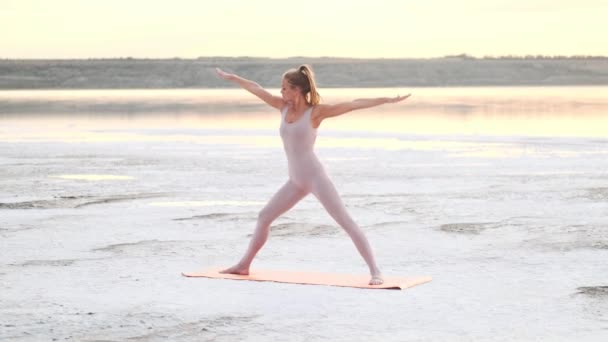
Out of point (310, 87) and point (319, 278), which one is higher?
point (310, 87)

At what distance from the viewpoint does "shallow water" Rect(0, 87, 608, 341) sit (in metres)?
7.30

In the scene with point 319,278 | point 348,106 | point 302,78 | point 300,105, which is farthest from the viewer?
point 319,278

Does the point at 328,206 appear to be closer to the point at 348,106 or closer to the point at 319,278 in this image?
the point at 319,278

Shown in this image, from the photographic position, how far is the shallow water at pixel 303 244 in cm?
730

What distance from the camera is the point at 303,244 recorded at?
1075cm

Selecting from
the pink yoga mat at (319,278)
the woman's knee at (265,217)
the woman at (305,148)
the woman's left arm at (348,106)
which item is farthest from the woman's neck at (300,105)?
the pink yoga mat at (319,278)

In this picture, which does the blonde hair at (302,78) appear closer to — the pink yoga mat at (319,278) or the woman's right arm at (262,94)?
the woman's right arm at (262,94)

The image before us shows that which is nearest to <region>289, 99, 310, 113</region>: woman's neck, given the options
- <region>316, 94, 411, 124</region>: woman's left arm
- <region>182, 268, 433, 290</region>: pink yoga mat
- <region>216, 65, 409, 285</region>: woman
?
<region>216, 65, 409, 285</region>: woman

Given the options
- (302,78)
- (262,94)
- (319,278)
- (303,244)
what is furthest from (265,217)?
(303,244)

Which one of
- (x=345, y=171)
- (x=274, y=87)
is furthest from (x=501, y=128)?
(x=274, y=87)

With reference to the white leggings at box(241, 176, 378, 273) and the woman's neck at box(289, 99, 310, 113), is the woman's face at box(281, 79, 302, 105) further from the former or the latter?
the white leggings at box(241, 176, 378, 273)

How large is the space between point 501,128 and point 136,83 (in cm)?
11925

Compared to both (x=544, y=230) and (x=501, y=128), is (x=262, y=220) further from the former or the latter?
(x=501, y=128)

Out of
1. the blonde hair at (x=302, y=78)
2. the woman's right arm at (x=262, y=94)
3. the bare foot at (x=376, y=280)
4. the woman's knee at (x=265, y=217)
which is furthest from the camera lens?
the woman's knee at (x=265, y=217)
